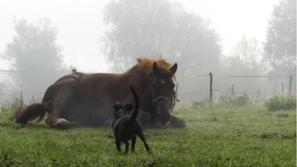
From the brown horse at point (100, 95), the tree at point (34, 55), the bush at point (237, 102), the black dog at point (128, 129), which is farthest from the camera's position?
the tree at point (34, 55)

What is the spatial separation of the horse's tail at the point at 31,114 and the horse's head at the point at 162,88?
3437 mm

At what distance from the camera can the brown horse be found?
12.0 metres

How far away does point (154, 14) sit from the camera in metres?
85.5

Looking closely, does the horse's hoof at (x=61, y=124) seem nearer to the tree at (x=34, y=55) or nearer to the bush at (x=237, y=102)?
the bush at (x=237, y=102)

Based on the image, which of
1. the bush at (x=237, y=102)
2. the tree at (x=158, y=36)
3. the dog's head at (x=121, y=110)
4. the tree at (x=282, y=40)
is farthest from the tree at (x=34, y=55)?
the dog's head at (x=121, y=110)

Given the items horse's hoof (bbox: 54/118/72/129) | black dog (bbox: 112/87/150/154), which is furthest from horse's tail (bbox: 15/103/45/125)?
black dog (bbox: 112/87/150/154)

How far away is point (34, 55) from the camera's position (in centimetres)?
8300

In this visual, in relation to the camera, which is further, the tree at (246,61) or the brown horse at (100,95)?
the tree at (246,61)

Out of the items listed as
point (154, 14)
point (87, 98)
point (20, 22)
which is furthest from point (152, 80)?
point (20, 22)

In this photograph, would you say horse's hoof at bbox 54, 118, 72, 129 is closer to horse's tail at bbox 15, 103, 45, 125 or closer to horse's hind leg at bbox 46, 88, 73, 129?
horse's hind leg at bbox 46, 88, 73, 129

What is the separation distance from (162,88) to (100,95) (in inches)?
103

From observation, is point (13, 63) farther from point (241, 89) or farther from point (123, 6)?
point (241, 89)

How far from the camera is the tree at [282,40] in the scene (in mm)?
69994

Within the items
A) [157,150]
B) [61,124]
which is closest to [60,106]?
[61,124]
